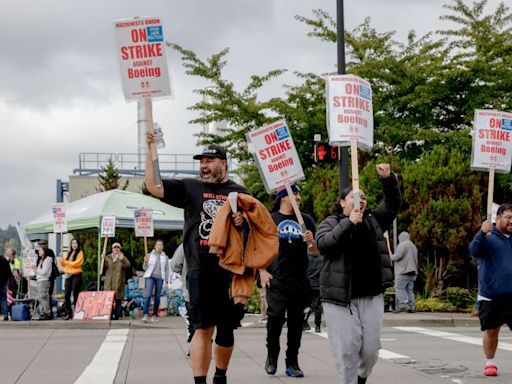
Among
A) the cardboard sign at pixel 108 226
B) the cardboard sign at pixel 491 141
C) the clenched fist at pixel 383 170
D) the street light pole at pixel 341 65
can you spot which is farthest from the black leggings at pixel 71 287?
the clenched fist at pixel 383 170

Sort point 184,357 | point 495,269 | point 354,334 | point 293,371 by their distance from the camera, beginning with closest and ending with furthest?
point 354,334
point 495,269
point 293,371
point 184,357

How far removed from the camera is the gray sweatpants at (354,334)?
23.3ft

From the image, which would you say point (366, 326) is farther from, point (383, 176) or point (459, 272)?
point (459, 272)

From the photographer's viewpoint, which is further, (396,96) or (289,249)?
(396,96)

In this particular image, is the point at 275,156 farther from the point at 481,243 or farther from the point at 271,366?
the point at 481,243

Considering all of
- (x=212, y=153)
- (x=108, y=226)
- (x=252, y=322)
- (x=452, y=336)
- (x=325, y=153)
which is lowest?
(x=252, y=322)

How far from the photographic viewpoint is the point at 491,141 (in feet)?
41.4

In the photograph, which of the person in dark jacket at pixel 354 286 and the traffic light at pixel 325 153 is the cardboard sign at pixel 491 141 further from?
the traffic light at pixel 325 153

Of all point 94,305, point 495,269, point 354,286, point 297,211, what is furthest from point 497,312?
point 94,305

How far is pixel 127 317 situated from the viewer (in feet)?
73.3

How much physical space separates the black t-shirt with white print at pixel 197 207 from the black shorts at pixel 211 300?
0.08 meters

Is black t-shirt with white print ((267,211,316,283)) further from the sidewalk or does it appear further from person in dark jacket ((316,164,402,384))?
the sidewalk

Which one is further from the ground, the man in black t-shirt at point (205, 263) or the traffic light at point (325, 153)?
the traffic light at point (325, 153)

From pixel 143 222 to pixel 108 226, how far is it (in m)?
0.87
